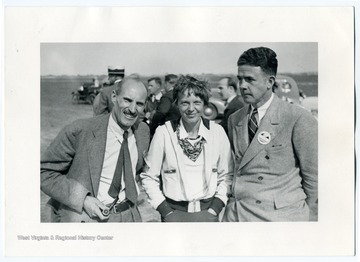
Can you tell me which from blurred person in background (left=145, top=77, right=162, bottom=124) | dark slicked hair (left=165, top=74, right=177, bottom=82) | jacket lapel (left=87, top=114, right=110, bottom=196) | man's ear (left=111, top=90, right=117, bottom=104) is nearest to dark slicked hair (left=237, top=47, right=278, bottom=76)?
dark slicked hair (left=165, top=74, right=177, bottom=82)

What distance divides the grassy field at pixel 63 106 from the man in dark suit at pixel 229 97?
5 centimetres

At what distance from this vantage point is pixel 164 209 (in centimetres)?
217

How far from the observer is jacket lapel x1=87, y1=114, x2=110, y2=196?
2156mm

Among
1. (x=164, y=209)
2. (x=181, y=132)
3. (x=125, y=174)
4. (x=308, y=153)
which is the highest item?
(x=181, y=132)

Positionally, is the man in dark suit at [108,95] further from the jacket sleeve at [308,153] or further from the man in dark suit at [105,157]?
the jacket sleeve at [308,153]

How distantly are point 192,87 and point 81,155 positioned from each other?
25.7 inches

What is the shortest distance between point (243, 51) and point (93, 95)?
79 centimetres

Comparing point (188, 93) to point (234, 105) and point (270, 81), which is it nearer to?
point (234, 105)

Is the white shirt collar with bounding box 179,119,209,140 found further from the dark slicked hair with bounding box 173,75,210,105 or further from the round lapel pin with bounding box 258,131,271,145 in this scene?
the round lapel pin with bounding box 258,131,271,145

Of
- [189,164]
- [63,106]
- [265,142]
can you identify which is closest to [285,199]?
[265,142]

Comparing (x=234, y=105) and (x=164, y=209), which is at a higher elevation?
(x=234, y=105)

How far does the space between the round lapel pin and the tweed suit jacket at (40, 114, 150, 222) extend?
56 centimetres
